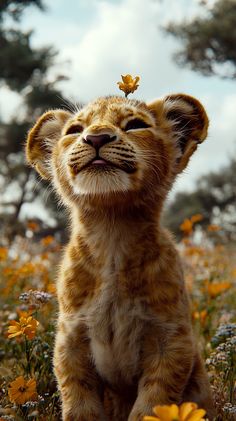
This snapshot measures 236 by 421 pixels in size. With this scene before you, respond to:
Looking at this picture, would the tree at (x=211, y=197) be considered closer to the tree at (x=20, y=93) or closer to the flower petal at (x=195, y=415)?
the tree at (x=20, y=93)

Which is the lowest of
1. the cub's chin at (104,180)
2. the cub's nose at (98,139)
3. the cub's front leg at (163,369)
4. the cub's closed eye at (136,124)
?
the cub's front leg at (163,369)

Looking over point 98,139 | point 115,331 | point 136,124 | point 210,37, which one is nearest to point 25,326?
point 115,331

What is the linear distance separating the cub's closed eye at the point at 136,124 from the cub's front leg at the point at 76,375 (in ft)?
2.99

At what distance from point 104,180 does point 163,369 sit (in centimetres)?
84

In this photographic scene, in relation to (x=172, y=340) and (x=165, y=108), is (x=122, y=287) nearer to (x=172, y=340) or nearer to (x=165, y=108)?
(x=172, y=340)

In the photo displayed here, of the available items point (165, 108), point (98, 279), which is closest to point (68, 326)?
point (98, 279)

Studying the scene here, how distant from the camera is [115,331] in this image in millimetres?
2713

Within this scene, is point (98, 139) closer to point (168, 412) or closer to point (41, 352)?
point (168, 412)

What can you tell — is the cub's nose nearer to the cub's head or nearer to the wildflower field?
the cub's head

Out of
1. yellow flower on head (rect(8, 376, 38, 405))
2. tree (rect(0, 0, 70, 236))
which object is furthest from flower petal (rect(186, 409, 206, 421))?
tree (rect(0, 0, 70, 236))

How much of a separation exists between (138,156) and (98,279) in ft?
1.91

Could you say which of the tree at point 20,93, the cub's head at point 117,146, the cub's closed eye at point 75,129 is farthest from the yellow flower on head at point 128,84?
the tree at point 20,93

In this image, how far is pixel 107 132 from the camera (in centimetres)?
263

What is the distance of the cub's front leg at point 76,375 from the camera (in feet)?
8.90
